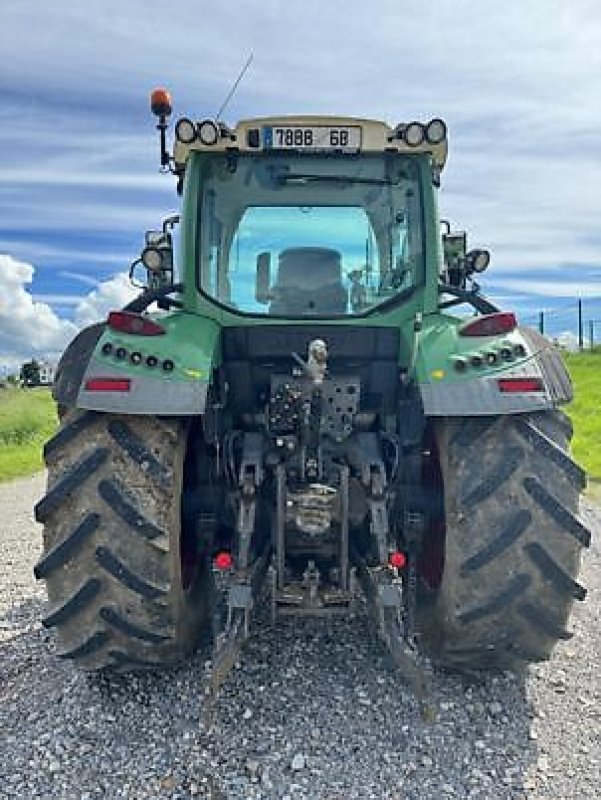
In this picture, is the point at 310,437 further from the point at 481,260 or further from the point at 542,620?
the point at 481,260

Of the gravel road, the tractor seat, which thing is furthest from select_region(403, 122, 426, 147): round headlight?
the gravel road

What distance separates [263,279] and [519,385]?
1.53m

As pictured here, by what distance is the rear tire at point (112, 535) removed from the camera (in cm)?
376

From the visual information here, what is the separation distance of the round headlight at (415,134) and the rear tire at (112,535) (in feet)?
5.93

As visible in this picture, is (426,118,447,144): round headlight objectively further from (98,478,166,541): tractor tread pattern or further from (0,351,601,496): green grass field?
(0,351,601,496): green grass field

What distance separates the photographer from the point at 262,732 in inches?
148

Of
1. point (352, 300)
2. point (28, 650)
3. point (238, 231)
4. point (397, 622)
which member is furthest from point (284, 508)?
point (28, 650)

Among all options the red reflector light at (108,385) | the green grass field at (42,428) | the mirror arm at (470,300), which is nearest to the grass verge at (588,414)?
the green grass field at (42,428)

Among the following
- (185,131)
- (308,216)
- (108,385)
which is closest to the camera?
(108,385)

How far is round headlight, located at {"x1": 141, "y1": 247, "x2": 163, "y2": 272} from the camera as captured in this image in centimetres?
543

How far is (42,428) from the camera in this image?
19.5 meters

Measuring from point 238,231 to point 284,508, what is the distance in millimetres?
1601

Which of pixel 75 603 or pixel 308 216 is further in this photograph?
pixel 308 216

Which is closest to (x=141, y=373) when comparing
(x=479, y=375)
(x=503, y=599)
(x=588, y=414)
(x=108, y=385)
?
(x=108, y=385)
